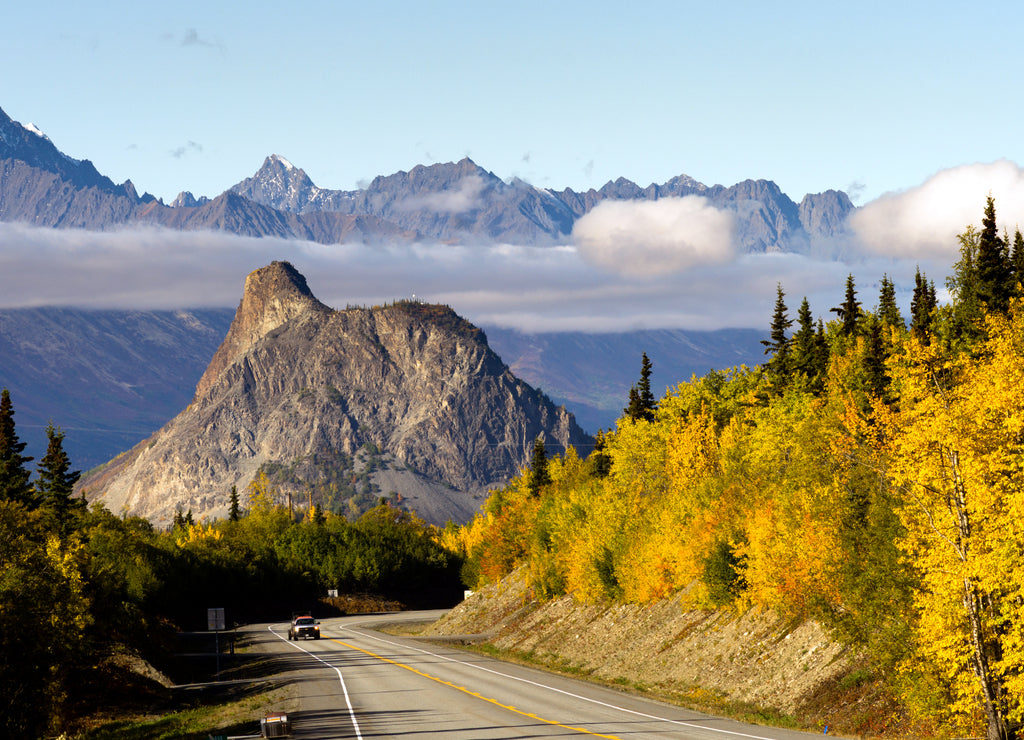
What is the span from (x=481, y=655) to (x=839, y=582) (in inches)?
1489

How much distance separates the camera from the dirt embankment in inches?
1772

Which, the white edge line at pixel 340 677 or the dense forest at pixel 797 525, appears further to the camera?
the white edge line at pixel 340 677

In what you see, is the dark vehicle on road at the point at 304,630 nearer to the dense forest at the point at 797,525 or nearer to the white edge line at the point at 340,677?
the white edge line at the point at 340,677

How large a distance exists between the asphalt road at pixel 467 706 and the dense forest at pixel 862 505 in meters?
6.68

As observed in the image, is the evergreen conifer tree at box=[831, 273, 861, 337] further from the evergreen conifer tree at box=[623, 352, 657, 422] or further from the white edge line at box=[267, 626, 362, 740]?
the white edge line at box=[267, 626, 362, 740]

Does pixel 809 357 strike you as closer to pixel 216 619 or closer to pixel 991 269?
pixel 991 269

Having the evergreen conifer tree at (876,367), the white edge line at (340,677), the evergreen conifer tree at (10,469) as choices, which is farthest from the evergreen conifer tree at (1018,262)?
the evergreen conifer tree at (10,469)

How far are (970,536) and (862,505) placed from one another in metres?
15.3

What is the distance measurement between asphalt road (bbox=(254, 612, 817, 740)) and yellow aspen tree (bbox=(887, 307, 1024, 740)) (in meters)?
6.10

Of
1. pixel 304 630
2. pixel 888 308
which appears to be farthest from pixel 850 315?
pixel 304 630

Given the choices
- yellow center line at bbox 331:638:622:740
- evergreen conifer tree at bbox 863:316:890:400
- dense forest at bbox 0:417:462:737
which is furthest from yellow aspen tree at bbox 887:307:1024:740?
evergreen conifer tree at bbox 863:316:890:400

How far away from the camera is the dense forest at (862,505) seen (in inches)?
1399

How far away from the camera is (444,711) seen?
4441 cm

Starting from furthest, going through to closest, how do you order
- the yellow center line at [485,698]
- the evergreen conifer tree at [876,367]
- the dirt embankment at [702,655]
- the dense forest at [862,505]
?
the evergreen conifer tree at [876,367] < the dirt embankment at [702,655] < the yellow center line at [485,698] < the dense forest at [862,505]
